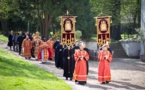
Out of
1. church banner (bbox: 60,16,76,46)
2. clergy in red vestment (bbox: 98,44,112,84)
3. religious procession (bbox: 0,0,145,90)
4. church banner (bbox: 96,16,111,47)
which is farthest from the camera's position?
church banner (bbox: 60,16,76,46)

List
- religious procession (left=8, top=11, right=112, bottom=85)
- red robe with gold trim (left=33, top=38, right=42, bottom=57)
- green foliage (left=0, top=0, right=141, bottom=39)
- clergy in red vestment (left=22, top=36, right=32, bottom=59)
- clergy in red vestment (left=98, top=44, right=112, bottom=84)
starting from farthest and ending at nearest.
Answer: green foliage (left=0, top=0, right=141, bottom=39) → clergy in red vestment (left=22, top=36, right=32, bottom=59) → red robe with gold trim (left=33, top=38, right=42, bottom=57) → clergy in red vestment (left=98, top=44, right=112, bottom=84) → religious procession (left=8, top=11, right=112, bottom=85)

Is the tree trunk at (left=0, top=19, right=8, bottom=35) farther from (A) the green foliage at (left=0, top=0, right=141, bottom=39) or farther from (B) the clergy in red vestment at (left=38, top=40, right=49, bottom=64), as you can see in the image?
(B) the clergy in red vestment at (left=38, top=40, right=49, bottom=64)

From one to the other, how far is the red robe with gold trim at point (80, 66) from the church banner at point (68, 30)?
113 cm

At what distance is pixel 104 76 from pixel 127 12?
23259 millimetres

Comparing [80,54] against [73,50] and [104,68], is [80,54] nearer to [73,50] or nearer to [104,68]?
[73,50]

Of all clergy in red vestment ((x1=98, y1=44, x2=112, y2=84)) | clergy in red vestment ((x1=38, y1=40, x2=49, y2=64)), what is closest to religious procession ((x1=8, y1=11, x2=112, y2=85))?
clergy in red vestment ((x1=98, y1=44, x2=112, y2=84))

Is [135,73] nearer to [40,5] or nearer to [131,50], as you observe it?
[131,50]

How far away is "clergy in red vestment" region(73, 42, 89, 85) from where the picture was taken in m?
15.4

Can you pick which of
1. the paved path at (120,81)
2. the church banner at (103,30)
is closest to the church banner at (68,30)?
the church banner at (103,30)

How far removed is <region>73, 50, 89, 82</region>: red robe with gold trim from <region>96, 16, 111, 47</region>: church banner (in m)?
1.21

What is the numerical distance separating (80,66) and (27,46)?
33.7 feet

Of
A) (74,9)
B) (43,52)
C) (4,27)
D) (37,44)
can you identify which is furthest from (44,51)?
(4,27)

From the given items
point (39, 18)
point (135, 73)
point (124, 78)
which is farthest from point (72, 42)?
point (39, 18)

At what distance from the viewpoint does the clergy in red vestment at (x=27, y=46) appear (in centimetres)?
2483
